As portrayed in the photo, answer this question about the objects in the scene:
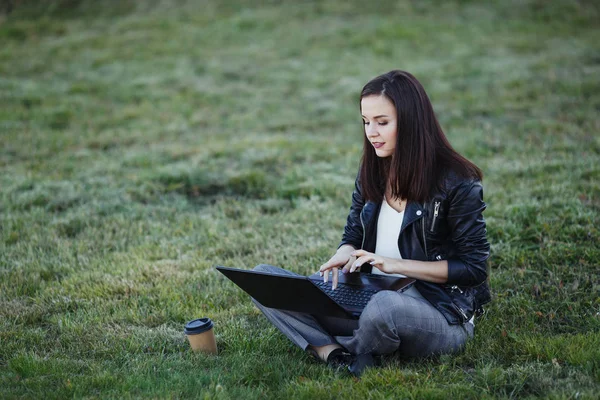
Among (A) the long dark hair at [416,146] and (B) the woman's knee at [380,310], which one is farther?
(A) the long dark hair at [416,146]

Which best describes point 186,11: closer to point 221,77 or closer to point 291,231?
point 221,77

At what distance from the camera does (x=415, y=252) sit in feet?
13.5

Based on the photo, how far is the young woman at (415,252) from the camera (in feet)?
12.6

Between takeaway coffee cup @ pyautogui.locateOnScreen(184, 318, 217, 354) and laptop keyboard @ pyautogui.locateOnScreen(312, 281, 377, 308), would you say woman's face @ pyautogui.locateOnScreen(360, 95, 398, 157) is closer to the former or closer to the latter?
laptop keyboard @ pyautogui.locateOnScreen(312, 281, 377, 308)

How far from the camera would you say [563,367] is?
12.8ft

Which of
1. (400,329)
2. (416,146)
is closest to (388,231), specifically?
(416,146)

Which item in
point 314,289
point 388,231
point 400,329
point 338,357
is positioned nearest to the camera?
point 314,289

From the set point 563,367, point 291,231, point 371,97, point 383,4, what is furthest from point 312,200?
point 383,4

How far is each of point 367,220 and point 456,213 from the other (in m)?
0.72

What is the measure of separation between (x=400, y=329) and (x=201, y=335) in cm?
147

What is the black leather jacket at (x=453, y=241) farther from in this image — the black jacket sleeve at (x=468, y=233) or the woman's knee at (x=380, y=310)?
the woman's knee at (x=380, y=310)

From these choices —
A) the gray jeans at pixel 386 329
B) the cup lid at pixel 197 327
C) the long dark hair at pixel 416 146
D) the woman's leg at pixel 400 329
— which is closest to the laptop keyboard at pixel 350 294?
the gray jeans at pixel 386 329

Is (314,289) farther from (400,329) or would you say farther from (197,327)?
(197,327)

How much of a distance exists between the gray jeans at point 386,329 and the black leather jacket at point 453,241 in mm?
142
